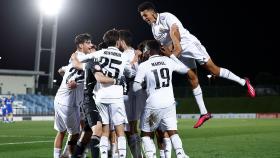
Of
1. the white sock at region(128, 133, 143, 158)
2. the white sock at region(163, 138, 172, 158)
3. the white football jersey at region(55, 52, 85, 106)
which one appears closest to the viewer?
the white sock at region(163, 138, 172, 158)

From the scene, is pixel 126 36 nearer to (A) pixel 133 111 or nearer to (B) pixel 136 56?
(B) pixel 136 56

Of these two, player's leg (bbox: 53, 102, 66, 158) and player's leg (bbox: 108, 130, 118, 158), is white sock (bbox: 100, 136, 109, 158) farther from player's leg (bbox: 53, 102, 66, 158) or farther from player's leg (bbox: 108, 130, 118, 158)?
player's leg (bbox: 53, 102, 66, 158)

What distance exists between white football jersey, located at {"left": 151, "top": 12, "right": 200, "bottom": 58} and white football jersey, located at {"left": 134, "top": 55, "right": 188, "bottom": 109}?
1.45 feet

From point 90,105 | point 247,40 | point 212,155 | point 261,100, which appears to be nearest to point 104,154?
point 90,105

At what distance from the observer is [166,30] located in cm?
1019

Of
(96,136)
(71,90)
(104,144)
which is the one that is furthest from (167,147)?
(71,90)

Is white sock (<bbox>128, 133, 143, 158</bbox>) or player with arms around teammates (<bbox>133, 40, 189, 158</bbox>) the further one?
white sock (<bbox>128, 133, 143, 158</bbox>)

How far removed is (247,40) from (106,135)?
66965mm

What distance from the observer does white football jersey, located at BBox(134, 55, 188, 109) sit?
388 inches

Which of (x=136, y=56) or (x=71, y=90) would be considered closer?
(x=136, y=56)

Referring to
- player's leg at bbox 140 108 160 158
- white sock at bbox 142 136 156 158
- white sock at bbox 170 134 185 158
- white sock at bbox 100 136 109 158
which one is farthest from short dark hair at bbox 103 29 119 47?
white sock at bbox 170 134 185 158

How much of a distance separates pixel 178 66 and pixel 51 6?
39.4 metres

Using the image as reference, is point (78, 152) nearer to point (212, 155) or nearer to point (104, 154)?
point (104, 154)

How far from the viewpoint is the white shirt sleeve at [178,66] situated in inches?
395
